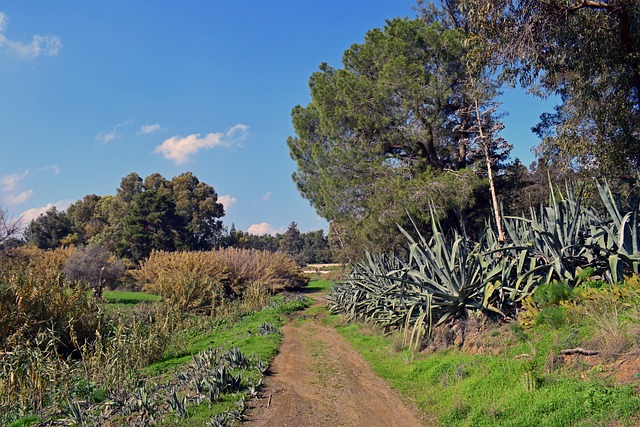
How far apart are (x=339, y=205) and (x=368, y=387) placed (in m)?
14.0

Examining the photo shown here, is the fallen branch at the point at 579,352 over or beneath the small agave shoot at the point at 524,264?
beneath

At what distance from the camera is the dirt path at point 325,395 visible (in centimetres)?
566

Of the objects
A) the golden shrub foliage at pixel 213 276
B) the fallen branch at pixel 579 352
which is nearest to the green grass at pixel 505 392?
the fallen branch at pixel 579 352

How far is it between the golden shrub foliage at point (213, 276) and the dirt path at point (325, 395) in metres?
10.9

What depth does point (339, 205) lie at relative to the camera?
20.8 m

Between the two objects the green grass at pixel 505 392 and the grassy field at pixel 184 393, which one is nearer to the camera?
the green grass at pixel 505 392

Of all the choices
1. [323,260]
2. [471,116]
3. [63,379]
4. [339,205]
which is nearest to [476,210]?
[471,116]

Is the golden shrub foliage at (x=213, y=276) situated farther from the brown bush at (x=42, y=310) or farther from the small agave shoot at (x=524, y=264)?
the small agave shoot at (x=524, y=264)

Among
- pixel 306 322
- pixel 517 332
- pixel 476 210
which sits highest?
pixel 476 210

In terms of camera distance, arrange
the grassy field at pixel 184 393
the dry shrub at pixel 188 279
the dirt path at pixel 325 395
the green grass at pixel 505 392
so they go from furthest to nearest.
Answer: the dry shrub at pixel 188 279 → the dirt path at pixel 325 395 → the grassy field at pixel 184 393 → the green grass at pixel 505 392

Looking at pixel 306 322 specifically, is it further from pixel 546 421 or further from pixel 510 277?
pixel 546 421

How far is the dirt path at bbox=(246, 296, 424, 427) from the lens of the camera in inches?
223

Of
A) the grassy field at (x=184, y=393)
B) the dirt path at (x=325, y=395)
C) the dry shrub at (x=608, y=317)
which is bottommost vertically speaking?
the dirt path at (x=325, y=395)

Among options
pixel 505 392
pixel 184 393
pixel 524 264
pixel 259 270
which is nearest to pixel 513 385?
pixel 505 392
